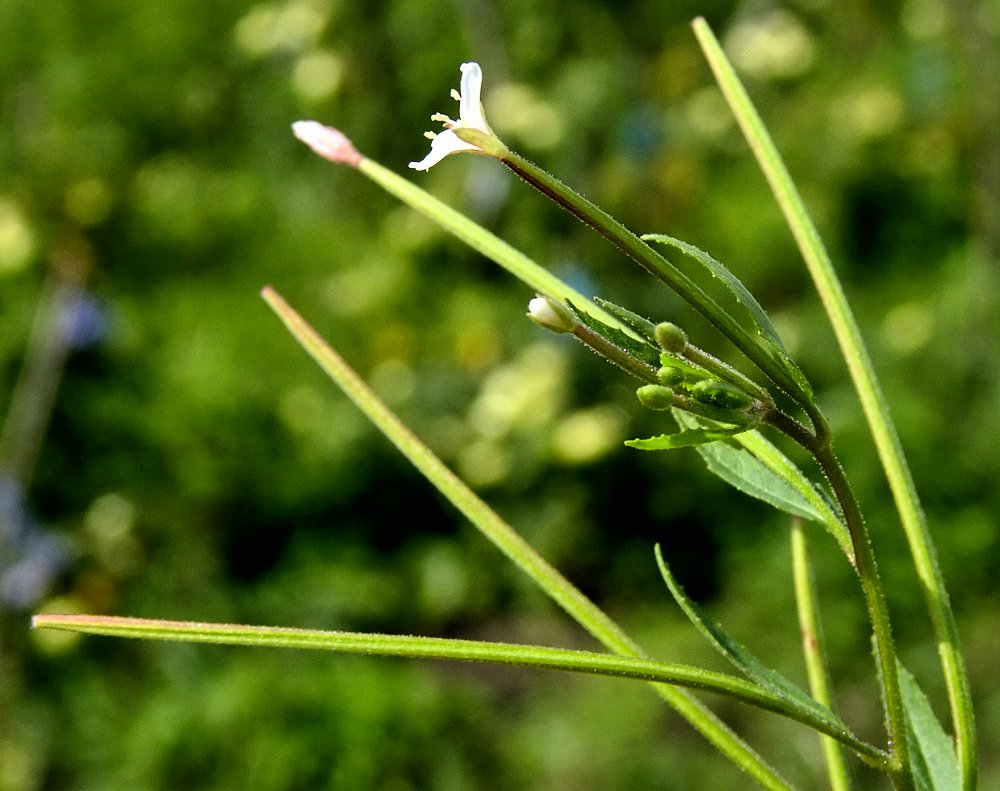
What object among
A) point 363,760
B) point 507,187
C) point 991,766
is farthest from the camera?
point 507,187

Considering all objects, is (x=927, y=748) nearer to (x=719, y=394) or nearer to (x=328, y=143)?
(x=719, y=394)

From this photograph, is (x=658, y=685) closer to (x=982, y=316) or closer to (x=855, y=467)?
(x=855, y=467)

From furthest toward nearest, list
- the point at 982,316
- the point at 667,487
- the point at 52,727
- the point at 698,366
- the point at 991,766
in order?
the point at 667,487, the point at 982,316, the point at 52,727, the point at 991,766, the point at 698,366

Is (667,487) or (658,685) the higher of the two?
(667,487)

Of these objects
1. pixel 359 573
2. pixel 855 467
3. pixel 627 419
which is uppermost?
pixel 627 419

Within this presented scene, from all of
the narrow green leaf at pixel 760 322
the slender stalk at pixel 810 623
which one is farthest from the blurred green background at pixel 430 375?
the narrow green leaf at pixel 760 322

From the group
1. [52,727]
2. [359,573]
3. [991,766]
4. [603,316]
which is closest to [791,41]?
[359,573]

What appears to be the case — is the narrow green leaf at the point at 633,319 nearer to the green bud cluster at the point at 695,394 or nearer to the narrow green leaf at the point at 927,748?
the green bud cluster at the point at 695,394
